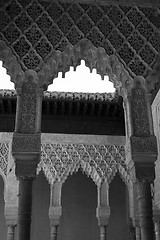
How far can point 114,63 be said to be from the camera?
6.46 m

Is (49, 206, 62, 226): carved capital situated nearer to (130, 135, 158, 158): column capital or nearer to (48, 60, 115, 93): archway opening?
(48, 60, 115, 93): archway opening

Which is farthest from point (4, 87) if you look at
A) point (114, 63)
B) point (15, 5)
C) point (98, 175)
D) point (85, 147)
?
point (114, 63)

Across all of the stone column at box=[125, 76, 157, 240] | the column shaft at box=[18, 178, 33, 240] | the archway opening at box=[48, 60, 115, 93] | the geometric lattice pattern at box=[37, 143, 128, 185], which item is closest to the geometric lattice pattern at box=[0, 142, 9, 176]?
the geometric lattice pattern at box=[37, 143, 128, 185]

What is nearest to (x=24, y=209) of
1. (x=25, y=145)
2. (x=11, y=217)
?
(x=25, y=145)

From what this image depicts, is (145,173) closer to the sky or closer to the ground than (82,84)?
closer to the ground

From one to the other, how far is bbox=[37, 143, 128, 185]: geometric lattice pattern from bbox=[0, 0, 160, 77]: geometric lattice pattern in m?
5.91

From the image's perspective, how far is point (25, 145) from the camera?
586cm

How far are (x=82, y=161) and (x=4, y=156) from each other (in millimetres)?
2421

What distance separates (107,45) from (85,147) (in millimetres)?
5991

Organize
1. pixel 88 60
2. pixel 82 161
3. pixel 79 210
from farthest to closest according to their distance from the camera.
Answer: pixel 79 210 < pixel 82 161 < pixel 88 60

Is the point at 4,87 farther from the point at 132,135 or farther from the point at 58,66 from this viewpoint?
the point at 132,135

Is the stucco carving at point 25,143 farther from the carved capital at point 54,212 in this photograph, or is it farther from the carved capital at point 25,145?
the carved capital at point 54,212

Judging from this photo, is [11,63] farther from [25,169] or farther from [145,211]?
[145,211]

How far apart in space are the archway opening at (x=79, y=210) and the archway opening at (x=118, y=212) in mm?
620
